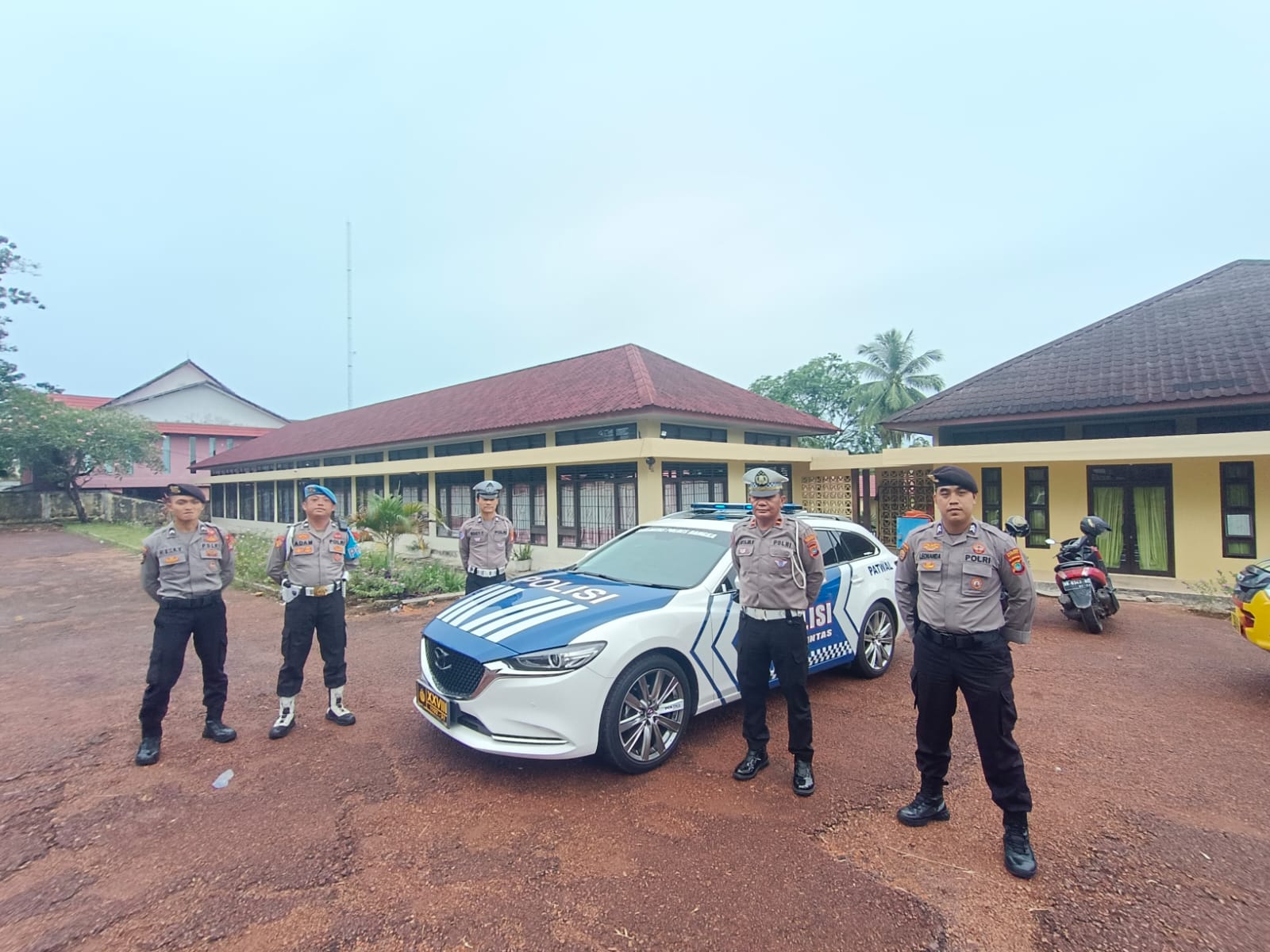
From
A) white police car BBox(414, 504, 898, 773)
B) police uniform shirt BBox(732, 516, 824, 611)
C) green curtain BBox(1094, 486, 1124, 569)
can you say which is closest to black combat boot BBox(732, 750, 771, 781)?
white police car BBox(414, 504, 898, 773)

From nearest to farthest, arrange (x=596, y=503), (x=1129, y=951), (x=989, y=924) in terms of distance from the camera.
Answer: (x=1129, y=951), (x=989, y=924), (x=596, y=503)

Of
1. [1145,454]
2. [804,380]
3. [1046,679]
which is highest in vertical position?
[804,380]

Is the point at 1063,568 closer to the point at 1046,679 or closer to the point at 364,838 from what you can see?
the point at 1046,679

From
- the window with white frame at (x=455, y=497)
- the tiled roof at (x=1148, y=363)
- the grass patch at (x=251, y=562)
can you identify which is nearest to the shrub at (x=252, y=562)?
the grass patch at (x=251, y=562)

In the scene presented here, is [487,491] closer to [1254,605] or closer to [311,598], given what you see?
[311,598]

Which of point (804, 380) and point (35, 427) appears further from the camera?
point (804, 380)

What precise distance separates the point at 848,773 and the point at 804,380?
3715 cm

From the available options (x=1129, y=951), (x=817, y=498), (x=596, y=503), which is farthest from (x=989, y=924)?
(x=817, y=498)

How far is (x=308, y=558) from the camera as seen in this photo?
14.3 ft

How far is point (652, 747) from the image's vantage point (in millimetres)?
3625

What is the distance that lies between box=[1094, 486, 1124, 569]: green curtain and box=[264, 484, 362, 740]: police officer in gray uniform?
447 inches

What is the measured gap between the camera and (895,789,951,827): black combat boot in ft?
10.0

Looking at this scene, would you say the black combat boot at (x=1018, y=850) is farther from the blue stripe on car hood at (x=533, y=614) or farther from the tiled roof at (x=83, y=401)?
the tiled roof at (x=83, y=401)

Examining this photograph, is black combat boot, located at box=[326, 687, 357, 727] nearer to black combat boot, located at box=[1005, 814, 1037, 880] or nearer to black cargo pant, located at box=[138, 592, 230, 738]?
black cargo pant, located at box=[138, 592, 230, 738]
